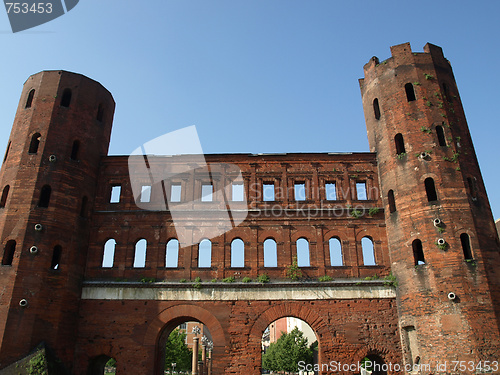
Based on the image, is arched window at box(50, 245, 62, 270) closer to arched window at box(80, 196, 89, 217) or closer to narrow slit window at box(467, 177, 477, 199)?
arched window at box(80, 196, 89, 217)

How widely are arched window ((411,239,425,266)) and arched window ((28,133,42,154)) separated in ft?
62.2

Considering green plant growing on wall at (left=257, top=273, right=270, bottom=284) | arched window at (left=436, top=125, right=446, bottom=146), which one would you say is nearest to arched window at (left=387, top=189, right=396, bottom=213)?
arched window at (left=436, top=125, right=446, bottom=146)

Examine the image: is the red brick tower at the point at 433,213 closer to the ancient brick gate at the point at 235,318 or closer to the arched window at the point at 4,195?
the ancient brick gate at the point at 235,318

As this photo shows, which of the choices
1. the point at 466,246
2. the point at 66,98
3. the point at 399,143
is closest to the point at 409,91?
the point at 399,143

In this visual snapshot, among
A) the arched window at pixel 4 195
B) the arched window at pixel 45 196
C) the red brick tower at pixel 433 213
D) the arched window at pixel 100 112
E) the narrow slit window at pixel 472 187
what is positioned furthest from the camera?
the arched window at pixel 100 112

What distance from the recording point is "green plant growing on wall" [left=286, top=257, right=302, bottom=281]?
1891 centimetres

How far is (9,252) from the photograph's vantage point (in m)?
17.8

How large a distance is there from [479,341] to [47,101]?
22.9 meters

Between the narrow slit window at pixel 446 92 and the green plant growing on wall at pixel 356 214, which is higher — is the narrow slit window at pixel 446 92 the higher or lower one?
the higher one

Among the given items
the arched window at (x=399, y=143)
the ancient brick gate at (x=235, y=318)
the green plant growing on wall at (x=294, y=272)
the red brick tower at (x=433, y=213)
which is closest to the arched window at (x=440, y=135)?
the red brick tower at (x=433, y=213)

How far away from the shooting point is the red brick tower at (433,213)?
1616cm

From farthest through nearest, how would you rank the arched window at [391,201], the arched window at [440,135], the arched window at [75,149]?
1. the arched window at [75,149]
2. the arched window at [391,201]
3. the arched window at [440,135]

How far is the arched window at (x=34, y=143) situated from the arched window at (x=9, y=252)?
15.4 ft

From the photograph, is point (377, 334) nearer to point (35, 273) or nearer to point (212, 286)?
point (212, 286)
